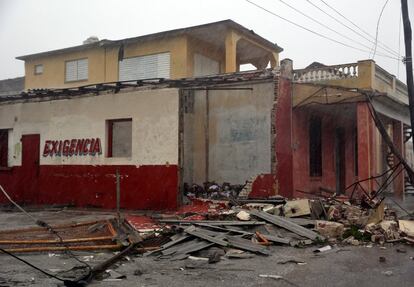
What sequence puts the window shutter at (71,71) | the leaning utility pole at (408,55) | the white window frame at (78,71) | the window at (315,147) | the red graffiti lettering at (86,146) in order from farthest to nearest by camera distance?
the window shutter at (71,71) → the white window frame at (78,71) → the window at (315,147) → the red graffiti lettering at (86,146) → the leaning utility pole at (408,55)

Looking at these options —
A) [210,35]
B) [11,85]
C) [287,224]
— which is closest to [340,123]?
[210,35]

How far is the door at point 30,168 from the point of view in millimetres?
19188

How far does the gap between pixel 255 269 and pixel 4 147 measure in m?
15.3

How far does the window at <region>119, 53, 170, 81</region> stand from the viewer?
25.3m

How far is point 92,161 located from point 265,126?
6.06 metres

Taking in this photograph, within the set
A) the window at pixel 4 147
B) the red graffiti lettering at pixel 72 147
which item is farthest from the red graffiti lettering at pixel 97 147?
the window at pixel 4 147

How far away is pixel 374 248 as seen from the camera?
10.1m

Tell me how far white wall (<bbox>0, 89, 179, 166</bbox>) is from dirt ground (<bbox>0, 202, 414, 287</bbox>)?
746 centimetres

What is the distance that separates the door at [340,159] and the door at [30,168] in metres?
12.3

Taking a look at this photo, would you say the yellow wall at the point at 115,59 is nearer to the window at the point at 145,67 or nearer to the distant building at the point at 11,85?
the window at the point at 145,67

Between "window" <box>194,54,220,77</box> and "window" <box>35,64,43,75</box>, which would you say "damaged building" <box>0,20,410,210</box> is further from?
"window" <box>35,64,43,75</box>

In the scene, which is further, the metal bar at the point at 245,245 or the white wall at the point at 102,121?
the white wall at the point at 102,121

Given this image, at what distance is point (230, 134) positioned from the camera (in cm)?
1800

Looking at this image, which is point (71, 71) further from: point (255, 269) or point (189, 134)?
point (255, 269)
